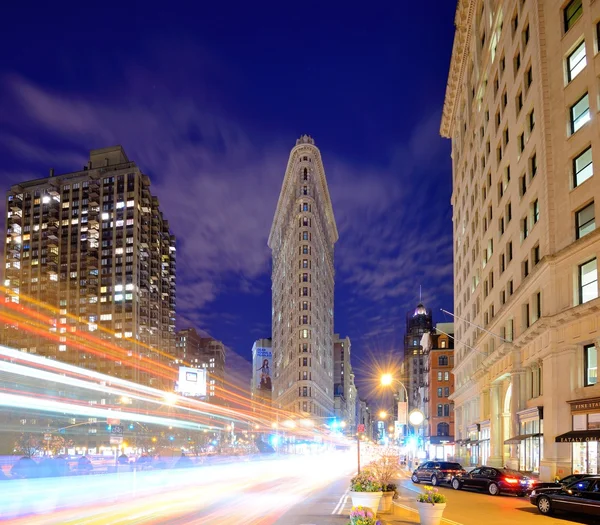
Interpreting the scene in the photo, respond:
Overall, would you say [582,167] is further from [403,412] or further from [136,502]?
[403,412]

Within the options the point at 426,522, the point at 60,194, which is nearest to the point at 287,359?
the point at 60,194

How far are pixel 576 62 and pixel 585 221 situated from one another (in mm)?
8990

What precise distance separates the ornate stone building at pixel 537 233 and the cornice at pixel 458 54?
2035 mm

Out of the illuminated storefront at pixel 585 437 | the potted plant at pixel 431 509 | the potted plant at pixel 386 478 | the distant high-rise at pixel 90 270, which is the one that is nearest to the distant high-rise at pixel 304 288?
the distant high-rise at pixel 90 270

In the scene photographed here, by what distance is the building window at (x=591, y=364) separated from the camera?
31.3m

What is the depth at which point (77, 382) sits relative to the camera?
42.7m

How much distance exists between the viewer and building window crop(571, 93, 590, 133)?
111 feet

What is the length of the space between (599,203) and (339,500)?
61.6 feet

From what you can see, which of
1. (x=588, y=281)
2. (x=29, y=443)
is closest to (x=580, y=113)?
(x=588, y=281)

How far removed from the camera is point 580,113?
34531 mm

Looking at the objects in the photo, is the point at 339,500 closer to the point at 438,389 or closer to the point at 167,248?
the point at 438,389

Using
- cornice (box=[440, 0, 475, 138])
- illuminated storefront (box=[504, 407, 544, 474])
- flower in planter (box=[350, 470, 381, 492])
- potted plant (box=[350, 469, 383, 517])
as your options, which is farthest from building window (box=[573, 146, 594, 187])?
cornice (box=[440, 0, 475, 138])

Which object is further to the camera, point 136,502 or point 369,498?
point 136,502

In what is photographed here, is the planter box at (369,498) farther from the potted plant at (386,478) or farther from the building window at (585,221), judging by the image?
the building window at (585,221)
